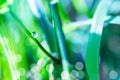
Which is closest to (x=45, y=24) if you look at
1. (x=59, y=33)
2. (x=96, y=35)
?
(x=59, y=33)

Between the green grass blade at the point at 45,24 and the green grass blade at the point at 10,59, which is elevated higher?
the green grass blade at the point at 45,24

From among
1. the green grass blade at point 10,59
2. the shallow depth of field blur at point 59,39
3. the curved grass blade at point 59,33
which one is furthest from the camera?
the green grass blade at point 10,59

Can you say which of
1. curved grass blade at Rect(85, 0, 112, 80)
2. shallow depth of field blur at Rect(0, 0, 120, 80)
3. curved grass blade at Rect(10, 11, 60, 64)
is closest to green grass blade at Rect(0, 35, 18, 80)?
shallow depth of field blur at Rect(0, 0, 120, 80)

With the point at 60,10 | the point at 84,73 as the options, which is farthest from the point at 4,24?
the point at 84,73

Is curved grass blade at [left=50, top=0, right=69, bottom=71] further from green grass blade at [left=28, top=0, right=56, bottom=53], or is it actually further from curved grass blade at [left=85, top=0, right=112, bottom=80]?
curved grass blade at [left=85, top=0, right=112, bottom=80]

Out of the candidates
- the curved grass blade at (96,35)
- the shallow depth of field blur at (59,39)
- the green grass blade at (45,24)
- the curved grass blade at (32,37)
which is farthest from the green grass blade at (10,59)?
the curved grass blade at (96,35)

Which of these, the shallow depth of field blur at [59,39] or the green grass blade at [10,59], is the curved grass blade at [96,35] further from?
the green grass blade at [10,59]

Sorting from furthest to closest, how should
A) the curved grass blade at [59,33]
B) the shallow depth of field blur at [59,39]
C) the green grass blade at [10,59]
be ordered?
the green grass blade at [10,59] < the curved grass blade at [59,33] < the shallow depth of field blur at [59,39]
